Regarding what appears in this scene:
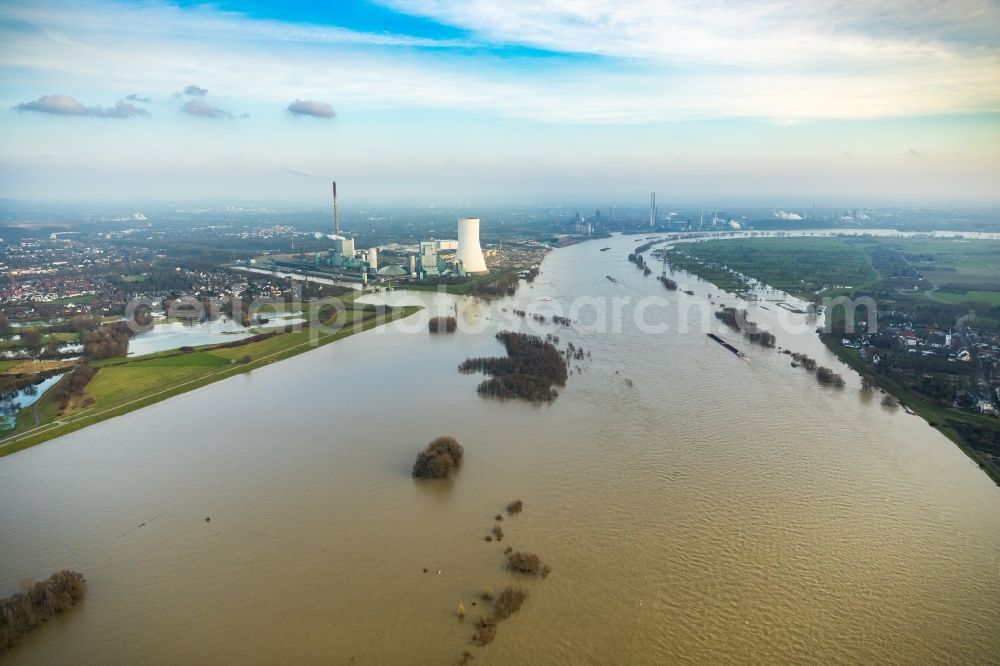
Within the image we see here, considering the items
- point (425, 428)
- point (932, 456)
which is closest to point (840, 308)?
point (932, 456)

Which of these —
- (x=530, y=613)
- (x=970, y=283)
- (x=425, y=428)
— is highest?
(x=970, y=283)

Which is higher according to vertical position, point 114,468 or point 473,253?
point 473,253

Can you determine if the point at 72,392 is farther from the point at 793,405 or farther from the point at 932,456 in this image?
the point at 932,456

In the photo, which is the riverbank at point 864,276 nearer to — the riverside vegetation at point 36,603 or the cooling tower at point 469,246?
the cooling tower at point 469,246

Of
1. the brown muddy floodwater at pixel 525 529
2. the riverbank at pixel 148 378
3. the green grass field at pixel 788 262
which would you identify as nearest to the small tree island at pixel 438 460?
the brown muddy floodwater at pixel 525 529

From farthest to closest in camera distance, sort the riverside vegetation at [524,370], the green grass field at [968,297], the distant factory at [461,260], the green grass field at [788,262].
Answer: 1. the distant factory at [461,260]
2. the green grass field at [788,262]
3. the green grass field at [968,297]
4. the riverside vegetation at [524,370]

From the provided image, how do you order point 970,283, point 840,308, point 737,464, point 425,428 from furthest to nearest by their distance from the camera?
point 970,283 → point 840,308 → point 425,428 → point 737,464
